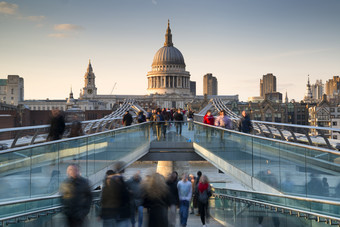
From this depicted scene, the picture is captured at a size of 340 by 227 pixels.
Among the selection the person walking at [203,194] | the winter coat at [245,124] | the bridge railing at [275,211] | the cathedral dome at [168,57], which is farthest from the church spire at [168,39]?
the person walking at [203,194]

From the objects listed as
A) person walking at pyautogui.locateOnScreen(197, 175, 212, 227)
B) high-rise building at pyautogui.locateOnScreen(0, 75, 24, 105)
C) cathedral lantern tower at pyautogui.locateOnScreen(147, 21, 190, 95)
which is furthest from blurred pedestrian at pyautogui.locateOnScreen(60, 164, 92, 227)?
high-rise building at pyautogui.locateOnScreen(0, 75, 24, 105)

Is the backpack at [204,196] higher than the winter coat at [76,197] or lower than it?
lower

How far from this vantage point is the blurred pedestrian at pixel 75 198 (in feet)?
20.6

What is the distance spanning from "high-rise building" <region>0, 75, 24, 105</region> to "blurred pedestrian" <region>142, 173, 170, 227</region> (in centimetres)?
16732

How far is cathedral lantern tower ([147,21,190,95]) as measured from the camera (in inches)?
6452

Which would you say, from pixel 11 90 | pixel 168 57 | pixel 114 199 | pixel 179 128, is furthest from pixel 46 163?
pixel 11 90

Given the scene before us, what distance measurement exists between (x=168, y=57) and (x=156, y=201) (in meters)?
161

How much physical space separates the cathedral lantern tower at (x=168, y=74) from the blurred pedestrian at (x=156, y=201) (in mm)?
155486

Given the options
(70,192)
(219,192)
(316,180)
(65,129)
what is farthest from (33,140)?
(316,180)

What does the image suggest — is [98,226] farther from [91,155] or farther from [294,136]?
[294,136]

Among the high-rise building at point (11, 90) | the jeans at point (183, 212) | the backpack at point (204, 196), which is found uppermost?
the high-rise building at point (11, 90)

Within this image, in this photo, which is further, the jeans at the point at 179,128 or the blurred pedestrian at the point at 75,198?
the jeans at the point at 179,128

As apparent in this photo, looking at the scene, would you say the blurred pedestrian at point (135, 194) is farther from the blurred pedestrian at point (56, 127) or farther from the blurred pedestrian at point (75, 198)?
the blurred pedestrian at point (56, 127)

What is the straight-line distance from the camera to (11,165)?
7.17 m
